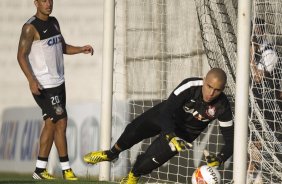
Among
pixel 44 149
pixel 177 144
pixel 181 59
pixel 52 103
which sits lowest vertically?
pixel 44 149

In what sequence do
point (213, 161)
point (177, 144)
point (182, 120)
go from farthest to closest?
1. point (182, 120)
2. point (213, 161)
3. point (177, 144)

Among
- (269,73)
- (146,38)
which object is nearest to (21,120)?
(146,38)

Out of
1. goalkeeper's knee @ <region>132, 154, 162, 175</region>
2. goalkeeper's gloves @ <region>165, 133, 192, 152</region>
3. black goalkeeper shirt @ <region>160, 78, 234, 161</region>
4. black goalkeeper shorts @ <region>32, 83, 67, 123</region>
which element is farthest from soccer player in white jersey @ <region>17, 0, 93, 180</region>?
goalkeeper's gloves @ <region>165, 133, 192, 152</region>

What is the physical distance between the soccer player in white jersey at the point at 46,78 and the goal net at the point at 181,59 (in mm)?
→ 1178

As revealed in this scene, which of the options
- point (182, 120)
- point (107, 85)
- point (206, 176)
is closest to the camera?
point (206, 176)

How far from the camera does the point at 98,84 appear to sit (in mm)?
12242

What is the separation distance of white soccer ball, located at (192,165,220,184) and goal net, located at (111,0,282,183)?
5.11 feet

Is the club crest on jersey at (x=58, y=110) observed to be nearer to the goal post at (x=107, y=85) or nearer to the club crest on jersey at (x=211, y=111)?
the goal post at (x=107, y=85)

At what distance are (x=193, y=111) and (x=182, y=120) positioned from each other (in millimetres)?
198

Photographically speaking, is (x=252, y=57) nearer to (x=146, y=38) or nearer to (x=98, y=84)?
(x=146, y=38)

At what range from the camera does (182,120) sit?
908 centimetres

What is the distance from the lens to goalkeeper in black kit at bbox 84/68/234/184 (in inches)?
335

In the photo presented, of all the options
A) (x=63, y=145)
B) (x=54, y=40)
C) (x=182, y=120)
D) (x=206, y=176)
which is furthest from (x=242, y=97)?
(x=54, y=40)

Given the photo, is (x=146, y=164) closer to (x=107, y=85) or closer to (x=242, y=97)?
(x=242, y=97)
